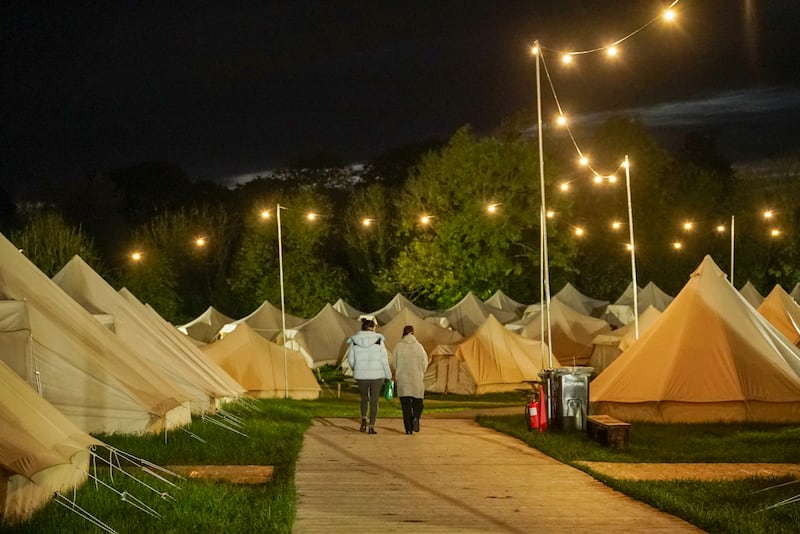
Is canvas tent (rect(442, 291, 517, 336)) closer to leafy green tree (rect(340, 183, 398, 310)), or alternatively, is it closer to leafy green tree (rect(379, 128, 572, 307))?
leafy green tree (rect(379, 128, 572, 307))

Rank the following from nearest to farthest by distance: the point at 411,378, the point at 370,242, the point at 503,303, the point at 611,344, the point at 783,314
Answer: the point at 411,378 < the point at 783,314 < the point at 611,344 < the point at 503,303 < the point at 370,242

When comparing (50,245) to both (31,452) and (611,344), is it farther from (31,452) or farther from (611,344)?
(31,452)

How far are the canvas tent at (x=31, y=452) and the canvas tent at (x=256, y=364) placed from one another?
21.1m

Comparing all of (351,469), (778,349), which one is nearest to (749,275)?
(778,349)

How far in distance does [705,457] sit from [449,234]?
45454mm

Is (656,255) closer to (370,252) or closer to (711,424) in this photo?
(370,252)

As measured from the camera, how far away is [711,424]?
62.5 ft

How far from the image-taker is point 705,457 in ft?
47.9

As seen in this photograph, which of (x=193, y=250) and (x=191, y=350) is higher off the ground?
(x=193, y=250)

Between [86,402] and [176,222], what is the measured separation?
62.3m

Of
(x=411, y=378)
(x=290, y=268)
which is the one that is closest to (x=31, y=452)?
(x=411, y=378)

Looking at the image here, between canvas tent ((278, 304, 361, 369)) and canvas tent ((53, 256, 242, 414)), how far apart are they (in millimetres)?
27619

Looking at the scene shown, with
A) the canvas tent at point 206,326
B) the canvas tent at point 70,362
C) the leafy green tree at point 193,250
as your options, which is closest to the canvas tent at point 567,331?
the canvas tent at point 206,326

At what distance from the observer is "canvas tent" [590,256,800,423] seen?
64.1 feet
